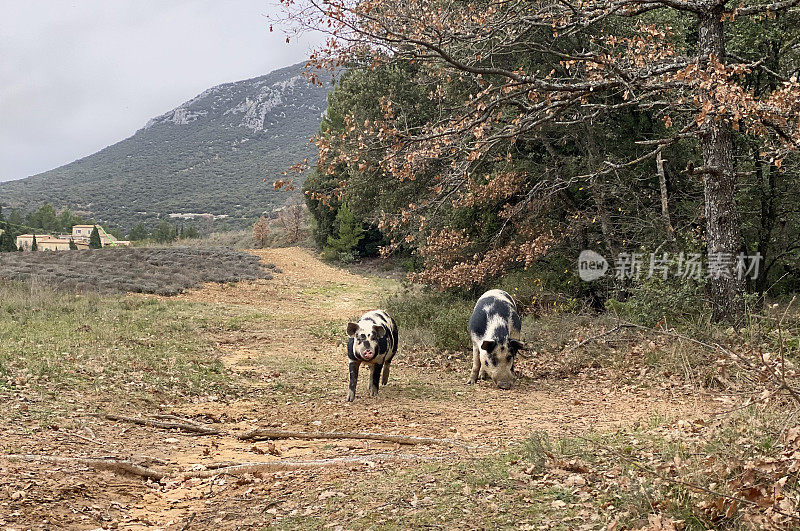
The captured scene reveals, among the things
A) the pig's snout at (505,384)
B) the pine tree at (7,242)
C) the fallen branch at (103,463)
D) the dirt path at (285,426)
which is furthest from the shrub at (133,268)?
the fallen branch at (103,463)

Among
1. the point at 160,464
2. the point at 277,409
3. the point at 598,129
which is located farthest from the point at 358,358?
the point at 598,129

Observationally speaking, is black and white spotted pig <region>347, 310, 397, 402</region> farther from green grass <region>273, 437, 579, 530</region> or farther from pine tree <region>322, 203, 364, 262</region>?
pine tree <region>322, 203, 364, 262</region>

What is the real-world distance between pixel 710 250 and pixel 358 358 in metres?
6.29

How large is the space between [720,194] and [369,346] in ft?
20.9

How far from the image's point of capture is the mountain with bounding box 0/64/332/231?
2982 inches

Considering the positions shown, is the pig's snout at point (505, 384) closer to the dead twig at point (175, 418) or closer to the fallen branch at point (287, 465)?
the fallen branch at point (287, 465)

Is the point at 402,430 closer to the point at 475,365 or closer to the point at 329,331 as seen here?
the point at 475,365

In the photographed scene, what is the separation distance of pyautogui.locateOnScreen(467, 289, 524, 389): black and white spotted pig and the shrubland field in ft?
1.43

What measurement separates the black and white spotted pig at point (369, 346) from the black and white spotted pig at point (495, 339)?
159cm

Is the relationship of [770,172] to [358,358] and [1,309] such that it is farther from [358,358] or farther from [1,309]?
[1,309]

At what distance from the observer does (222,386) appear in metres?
11.0

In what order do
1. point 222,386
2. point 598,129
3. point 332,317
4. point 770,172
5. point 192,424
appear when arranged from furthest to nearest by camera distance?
point 332,317 < point 598,129 < point 770,172 < point 222,386 < point 192,424

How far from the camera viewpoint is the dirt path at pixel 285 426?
5547 mm

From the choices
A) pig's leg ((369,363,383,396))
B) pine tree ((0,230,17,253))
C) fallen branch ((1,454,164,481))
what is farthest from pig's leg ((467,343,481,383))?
pine tree ((0,230,17,253))
